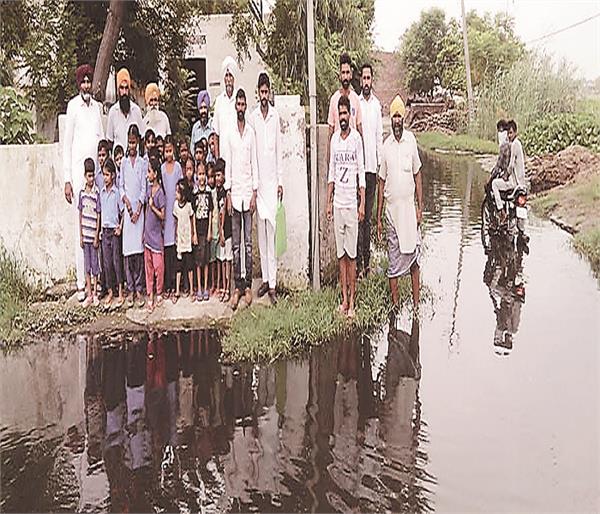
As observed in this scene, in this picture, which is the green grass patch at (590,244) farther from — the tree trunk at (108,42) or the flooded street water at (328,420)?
the tree trunk at (108,42)

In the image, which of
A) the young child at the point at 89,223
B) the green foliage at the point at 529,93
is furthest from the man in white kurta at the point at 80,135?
the green foliage at the point at 529,93

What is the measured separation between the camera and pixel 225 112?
7484 millimetres

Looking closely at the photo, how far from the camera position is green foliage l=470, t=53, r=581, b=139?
2458 cm

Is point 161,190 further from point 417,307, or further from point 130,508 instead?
point 130,508

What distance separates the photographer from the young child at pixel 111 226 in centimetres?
742

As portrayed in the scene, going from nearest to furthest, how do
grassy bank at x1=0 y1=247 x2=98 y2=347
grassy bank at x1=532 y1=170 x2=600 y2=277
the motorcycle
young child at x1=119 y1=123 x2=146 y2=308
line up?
grassy bank at x1=0 y1=247 x2=98 y2=347
young child at x1=119 y1=123 x2=146 y2=308
grassy bank at x1=532 y1=170 x2=600 y2=277
the motorcycle

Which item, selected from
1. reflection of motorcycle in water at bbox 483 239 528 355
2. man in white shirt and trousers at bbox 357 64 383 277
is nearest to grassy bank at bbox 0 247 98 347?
man in white shirt and trousers at bbox 357 64 383 277

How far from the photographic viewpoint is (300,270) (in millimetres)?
7910

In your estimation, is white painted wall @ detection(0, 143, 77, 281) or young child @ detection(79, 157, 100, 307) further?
white painted wall @ detection(0, 143, 77, 281)

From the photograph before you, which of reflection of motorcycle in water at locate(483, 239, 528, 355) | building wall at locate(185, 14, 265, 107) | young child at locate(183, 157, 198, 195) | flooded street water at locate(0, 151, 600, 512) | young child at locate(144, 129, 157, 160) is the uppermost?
building wall at locate(185, 14, 265, 107)

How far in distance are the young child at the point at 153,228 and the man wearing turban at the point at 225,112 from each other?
0.62 metres

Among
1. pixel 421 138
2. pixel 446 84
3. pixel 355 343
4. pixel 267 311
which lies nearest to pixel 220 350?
pixel 267 311

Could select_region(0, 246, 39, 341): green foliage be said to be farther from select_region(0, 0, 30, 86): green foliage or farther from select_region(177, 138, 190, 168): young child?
select_region(0, 0, 30, 86): green foliage

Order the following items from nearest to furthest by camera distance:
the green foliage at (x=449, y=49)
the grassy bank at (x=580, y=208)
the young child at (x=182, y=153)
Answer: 1. the young child at (x=182, y=153)
2. the grassy bank at (x=580, y=208)
3. the green foliage at (x=449, y=49)
